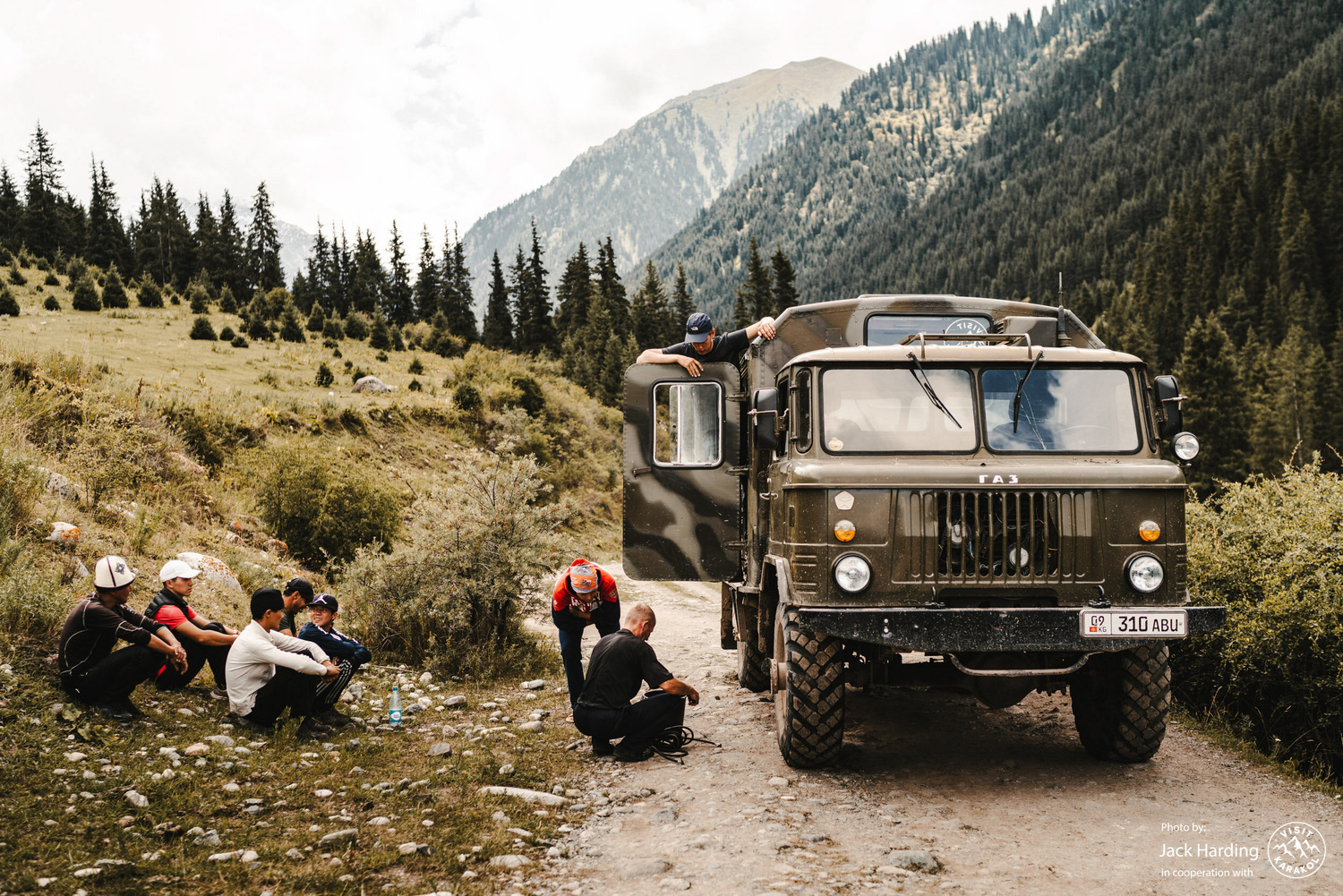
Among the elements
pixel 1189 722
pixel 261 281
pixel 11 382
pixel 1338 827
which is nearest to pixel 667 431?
pixel 1189 722

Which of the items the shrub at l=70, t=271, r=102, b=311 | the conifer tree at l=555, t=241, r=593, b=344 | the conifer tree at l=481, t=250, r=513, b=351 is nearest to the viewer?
the shrub at l=70, t=271, r=102, b=311

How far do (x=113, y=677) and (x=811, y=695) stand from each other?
4.92 metres

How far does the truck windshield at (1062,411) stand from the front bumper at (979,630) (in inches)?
46.4

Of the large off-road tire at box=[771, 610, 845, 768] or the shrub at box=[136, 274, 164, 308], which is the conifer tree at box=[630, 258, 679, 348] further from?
A: the large off-road tire at box=[771, 610, 845, 768]

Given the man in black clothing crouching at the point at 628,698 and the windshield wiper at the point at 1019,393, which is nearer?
the windshield wiper at the point at 1019,393

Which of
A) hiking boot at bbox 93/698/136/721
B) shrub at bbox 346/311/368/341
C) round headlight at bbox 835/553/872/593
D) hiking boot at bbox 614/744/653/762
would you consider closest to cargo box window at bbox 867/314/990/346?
round headlight at bbox 835/553/872/593

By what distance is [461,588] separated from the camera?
30.1ft

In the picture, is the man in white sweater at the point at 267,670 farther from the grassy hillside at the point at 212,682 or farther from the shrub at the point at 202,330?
the shrub at the point at 202,330

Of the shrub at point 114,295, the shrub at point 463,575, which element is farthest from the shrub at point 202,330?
the shrub at point 463,575

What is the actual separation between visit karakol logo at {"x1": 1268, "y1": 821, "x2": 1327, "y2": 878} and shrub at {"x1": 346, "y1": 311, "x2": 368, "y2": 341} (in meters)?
43.8

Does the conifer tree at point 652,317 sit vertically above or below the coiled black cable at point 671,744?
above

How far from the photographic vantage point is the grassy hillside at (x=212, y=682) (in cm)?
432

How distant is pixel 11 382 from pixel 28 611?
7.82 metres

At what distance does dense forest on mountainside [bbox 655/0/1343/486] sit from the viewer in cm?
5525
